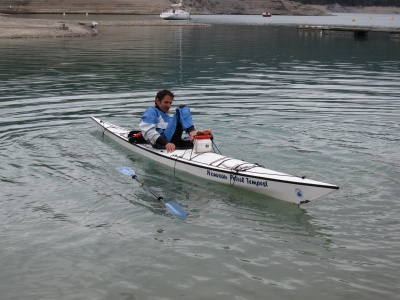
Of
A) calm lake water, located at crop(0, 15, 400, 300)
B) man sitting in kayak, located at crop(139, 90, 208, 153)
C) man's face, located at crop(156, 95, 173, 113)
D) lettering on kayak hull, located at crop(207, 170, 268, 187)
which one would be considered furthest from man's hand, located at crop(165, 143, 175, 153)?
lettering on kayak hull, located at crop(207, 170, 268, 187)

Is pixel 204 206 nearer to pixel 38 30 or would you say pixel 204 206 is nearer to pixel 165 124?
pixel 165 124

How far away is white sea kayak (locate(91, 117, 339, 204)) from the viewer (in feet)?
36.2

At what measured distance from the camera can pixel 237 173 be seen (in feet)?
39.8

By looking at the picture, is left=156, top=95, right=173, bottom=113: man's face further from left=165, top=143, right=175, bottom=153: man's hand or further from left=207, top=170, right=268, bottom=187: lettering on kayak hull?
left=207, top=170, right=268, bottom=187: lettering on kayak hull

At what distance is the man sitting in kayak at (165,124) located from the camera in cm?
1396

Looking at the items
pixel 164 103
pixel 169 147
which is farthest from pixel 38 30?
pixel 169 147

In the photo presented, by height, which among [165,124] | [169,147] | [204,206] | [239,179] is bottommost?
[204,206]

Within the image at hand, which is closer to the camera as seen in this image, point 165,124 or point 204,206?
A: point 204,206

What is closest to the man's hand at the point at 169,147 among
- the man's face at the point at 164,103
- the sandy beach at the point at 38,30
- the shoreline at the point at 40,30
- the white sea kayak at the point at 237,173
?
the white sea kayak at the point at 237,173

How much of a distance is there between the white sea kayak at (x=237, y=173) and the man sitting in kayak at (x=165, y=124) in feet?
0.90

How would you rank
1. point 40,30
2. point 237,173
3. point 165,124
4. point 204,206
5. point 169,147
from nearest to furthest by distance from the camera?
1. point 204,206
2. point 237,173
3. point 169,147
4. point 165,124
5. point 40,30

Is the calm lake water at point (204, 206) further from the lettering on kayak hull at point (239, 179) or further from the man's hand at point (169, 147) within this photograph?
the man's hand at point (169, 147)

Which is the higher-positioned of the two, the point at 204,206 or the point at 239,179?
the point at 239,179

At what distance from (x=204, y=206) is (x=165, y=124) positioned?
3432 millimetres
